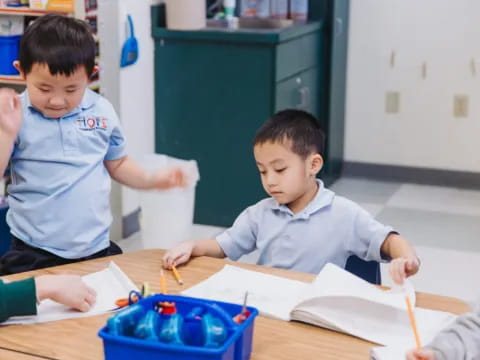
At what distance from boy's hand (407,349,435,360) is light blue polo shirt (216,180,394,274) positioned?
64 centimetres

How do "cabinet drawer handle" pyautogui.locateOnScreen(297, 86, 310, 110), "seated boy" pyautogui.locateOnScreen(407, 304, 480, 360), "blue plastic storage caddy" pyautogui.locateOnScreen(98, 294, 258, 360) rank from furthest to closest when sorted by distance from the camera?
"cabinet drawer handle" pyautogui.locateOnScreen(297, 86, 310, 110), "seated boy" pyautogui.locateOnScreen(407, 304, 480, 360), "blue plastic storage caddy" pyautogui.locateOnScreen(98, 294, 258, 360)

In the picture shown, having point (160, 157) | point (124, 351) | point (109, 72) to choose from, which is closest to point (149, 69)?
point (109, 72)

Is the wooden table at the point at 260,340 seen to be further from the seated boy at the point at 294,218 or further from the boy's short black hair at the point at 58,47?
the boy's short black hair at the point at 58,47

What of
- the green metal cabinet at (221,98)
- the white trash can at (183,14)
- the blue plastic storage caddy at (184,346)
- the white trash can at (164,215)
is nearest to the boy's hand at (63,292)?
the blue plastic storage caddy at (184,346)

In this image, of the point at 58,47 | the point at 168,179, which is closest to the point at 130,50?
the point at 168,179

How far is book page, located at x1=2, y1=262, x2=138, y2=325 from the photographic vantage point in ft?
4.47

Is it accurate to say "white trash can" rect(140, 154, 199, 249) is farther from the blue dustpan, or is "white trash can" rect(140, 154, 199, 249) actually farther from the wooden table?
the wooden table

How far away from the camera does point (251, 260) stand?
343cm

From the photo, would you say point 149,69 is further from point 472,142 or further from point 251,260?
point 472,142

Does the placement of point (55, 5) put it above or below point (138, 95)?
above

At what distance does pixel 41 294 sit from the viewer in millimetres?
1379

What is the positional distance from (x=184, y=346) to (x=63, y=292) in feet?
1.35

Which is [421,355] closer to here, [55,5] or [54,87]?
[54,87]

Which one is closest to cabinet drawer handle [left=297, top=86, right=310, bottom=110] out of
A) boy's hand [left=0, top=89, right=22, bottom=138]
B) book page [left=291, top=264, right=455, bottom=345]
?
boy's hand [left=0, top=89, right=22, bottom=138]
